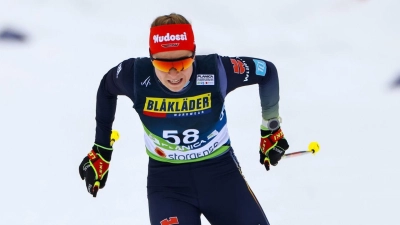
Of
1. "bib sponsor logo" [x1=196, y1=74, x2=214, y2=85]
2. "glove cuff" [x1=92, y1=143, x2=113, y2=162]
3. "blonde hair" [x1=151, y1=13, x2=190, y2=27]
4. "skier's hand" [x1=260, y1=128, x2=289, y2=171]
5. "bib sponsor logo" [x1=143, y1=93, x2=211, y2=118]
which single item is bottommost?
"skier's hand" [x1=260, y1=128, x2=289, y2=171]

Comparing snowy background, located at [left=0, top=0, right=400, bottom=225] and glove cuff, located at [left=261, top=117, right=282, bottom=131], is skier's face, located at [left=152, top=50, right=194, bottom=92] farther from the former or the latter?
snowy background, located at [left=0, top=0, right=400, bottom=225]

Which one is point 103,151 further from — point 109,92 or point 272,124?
point 272,124

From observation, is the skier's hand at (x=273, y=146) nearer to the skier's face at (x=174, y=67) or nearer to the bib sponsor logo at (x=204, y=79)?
the bib sponsor logo at (x=204, y=79)

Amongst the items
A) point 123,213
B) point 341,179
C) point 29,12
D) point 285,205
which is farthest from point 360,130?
point 29,12

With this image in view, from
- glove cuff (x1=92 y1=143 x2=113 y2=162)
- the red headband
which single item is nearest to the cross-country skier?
the red headband

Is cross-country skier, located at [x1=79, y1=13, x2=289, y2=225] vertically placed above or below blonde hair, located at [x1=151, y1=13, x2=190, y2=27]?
below

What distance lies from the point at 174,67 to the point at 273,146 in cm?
101

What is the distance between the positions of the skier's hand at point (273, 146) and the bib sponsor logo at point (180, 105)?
2.14ft

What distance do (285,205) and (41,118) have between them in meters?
2.08

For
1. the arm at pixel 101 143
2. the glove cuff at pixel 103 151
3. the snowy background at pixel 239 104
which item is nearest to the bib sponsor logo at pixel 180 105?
the arm at pixel 101 143

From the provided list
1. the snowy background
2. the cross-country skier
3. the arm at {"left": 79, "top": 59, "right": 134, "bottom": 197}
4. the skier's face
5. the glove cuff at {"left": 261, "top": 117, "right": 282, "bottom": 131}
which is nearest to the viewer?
the skier's face

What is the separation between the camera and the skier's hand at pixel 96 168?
156 inches

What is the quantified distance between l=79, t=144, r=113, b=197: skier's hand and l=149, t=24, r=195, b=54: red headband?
0.79 metres

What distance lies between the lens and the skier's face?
11.2 ft
